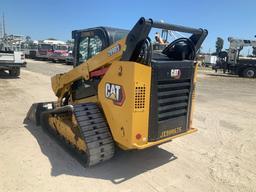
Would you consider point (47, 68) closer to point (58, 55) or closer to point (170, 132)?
point (58, 55)

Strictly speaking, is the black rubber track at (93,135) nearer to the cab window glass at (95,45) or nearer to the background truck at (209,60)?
the cab window glass at (95,45)

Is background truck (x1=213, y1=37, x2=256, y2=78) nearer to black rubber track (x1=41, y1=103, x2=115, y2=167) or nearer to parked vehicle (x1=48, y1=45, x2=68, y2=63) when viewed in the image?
parked vehicle (x1=48, y1=45, x2=68, y2=63)

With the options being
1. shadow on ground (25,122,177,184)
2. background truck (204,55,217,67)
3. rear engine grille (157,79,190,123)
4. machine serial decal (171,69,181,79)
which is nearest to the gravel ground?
shadow on ground (25,122,177,184)

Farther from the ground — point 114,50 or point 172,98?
point 114,50

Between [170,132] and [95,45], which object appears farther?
[95,45]

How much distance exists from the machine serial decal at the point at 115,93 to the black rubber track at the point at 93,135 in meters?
0.44

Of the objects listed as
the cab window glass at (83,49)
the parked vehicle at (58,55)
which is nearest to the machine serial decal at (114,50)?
the cab window glass at (83,49)

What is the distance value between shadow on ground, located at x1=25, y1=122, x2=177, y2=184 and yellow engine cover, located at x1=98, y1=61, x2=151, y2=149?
21.0 inches

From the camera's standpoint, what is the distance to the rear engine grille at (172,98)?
424cm

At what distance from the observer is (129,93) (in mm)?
3852

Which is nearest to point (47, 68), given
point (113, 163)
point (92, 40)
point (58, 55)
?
point (58, 55)

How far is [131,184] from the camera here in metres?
3.99

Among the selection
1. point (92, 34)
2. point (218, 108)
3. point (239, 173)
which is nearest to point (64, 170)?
point (92, 34)

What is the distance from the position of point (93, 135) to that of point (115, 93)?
76 centimetres
